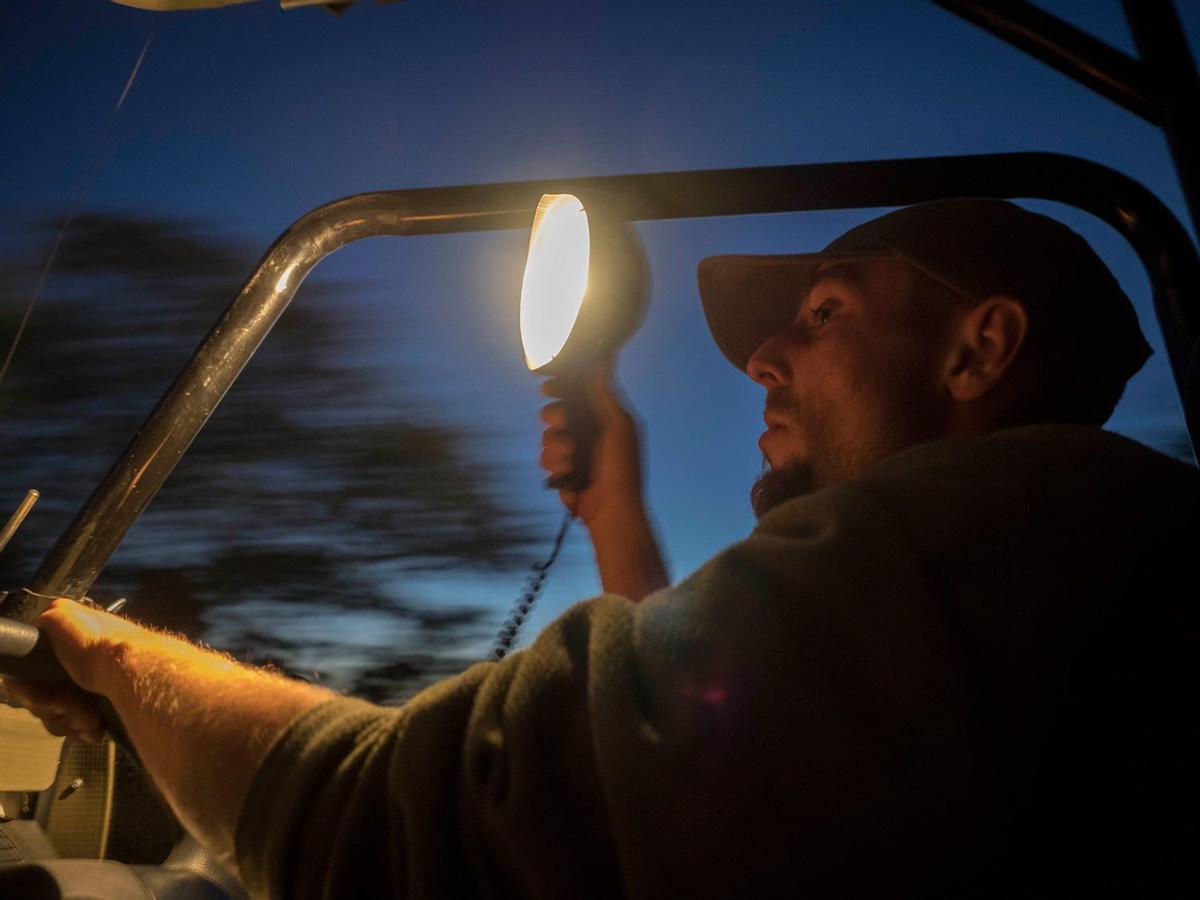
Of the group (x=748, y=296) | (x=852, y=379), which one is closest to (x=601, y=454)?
(x=852, y=379)

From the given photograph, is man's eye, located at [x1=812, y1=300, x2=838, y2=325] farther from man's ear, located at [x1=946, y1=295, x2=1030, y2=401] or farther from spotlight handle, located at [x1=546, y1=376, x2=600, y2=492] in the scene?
spotlight handle, located at [x1=546, y1=376, x2=600, y2=492]

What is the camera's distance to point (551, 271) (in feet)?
4.73

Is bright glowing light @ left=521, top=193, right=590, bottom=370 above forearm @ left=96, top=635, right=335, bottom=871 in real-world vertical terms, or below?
above

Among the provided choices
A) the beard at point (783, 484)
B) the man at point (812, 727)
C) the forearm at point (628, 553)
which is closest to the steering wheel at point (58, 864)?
the man at point (812, 727)

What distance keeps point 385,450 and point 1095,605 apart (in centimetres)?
355

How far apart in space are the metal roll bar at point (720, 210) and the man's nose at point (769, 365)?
12.8 inches

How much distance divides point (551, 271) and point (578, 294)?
0.40 ft

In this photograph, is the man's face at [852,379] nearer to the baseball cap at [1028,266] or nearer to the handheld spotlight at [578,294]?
the baseball cap at [1028,266]

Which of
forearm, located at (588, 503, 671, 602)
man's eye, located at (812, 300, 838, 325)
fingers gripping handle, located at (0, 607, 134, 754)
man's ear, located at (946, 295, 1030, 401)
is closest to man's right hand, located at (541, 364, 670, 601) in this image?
forearm, located at (588, 503, 671, 602)

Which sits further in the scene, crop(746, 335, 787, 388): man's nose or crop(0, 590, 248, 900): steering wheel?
crop(746, 335, 787, 388): man's nose

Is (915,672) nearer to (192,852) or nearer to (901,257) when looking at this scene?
(901,257)

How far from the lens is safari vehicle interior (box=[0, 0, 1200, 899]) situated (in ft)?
4.53

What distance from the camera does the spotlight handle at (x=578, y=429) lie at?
1366 millimetres

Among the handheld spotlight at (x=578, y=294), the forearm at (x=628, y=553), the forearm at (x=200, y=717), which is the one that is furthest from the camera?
the forearm at (x=628, y=553)
